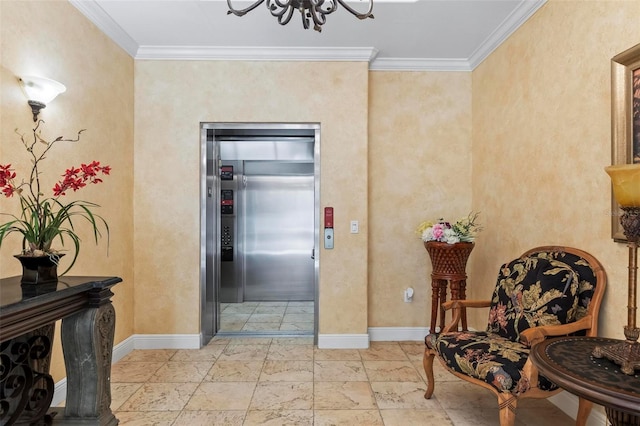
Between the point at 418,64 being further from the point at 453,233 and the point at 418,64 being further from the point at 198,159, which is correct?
the point at 198,159

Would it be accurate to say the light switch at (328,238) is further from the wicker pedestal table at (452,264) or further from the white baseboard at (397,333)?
the white baseboard at (397,333)

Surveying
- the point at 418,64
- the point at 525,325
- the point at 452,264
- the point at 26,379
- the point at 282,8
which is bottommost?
the point at 26,379

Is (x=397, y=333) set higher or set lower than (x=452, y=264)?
lower

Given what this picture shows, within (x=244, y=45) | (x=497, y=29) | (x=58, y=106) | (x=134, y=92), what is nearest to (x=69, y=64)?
(x=58, y=106)

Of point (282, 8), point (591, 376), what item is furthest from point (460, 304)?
point (282, 8)

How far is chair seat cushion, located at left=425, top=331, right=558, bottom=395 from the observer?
178cm

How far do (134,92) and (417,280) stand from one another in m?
3.27

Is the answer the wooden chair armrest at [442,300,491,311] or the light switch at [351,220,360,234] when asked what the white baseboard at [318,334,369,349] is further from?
the wooden chair armrest at [442,300,491,311]

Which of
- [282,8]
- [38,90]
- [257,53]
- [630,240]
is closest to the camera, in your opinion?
[630,240]

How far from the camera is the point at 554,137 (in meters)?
2.40

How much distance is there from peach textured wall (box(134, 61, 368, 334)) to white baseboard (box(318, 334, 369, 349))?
6 centimetres

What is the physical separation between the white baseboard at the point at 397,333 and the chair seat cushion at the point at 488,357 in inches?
52.7

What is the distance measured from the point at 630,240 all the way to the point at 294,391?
2146 mm

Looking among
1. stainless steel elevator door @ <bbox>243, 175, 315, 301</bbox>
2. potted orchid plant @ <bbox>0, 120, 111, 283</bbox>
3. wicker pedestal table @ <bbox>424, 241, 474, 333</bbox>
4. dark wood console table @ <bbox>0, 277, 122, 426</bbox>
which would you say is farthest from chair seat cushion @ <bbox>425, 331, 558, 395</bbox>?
stainless steel elevator door @ <bbox>243, 175, 315, 301</bbox>
